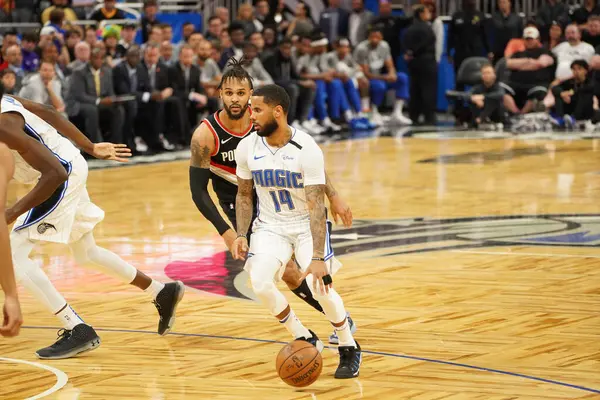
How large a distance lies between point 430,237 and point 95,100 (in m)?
8.27

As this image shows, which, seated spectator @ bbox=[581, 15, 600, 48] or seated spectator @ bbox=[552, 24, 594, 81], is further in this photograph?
seated spectator @ bbox=[581, 15, 600, 48]

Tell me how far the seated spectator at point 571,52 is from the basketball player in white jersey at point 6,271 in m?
19.3

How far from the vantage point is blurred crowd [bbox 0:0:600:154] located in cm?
1889

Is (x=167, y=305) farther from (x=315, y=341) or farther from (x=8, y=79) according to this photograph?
(x=8, y=79)

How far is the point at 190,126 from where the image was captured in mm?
21391

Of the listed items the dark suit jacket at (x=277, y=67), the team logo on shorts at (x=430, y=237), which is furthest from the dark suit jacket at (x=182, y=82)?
the team logo on shorts at (x=430, y=237)

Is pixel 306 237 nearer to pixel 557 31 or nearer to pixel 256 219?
pixel 256 219

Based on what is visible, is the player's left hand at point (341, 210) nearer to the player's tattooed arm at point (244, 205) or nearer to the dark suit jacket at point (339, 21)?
the player's tattooed arm at point (244, 205)

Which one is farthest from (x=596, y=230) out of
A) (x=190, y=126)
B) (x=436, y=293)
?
(x=190, y=126)

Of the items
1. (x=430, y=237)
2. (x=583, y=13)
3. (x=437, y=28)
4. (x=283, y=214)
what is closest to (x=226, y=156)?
(x=283, y=214)

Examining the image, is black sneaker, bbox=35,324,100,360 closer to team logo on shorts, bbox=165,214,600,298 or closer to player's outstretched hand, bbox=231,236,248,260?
player's outstretched hand, bbox=231,236,248,260

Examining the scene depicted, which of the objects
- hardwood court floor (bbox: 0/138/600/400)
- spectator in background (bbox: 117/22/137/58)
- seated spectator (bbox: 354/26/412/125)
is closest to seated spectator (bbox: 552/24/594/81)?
seated spectator (bbox: 354/26/412/125)

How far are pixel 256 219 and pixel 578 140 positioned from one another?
47.7 feet

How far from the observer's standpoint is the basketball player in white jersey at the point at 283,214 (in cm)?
692
